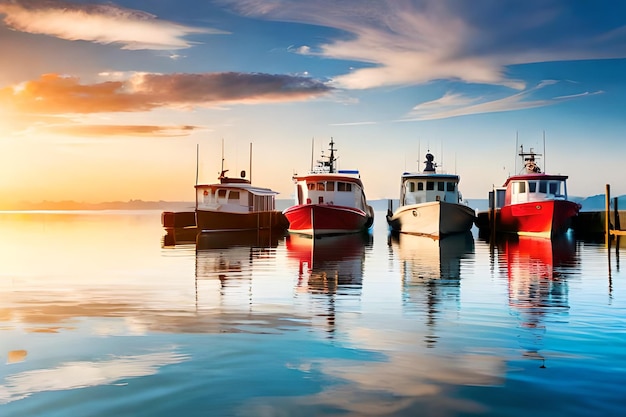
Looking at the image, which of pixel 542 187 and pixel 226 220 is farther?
pixel 226 220

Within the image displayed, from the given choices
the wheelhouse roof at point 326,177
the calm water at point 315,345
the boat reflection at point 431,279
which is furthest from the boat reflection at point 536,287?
the wheelhouse roof at point 326,177

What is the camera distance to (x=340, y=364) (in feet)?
28.6

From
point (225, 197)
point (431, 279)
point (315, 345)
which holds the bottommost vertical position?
point (315, 345)

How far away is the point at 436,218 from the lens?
140 feet

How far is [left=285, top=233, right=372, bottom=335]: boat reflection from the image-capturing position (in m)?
14.2

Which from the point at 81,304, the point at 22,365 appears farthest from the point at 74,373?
the point at 81,304

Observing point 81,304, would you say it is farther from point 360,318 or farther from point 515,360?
point 515,360

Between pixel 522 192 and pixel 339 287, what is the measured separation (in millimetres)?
31994

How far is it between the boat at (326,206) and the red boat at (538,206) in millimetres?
12144

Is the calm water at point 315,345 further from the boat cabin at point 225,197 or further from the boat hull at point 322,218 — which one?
the boat cabin at point 225,197

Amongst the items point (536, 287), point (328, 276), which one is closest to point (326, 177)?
point (328, 276)

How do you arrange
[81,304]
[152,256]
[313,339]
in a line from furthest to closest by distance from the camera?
[152,256], [81,304], [313,339]

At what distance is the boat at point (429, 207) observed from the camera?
43.7 metres

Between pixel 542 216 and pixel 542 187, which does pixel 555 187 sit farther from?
pixel 542 216
